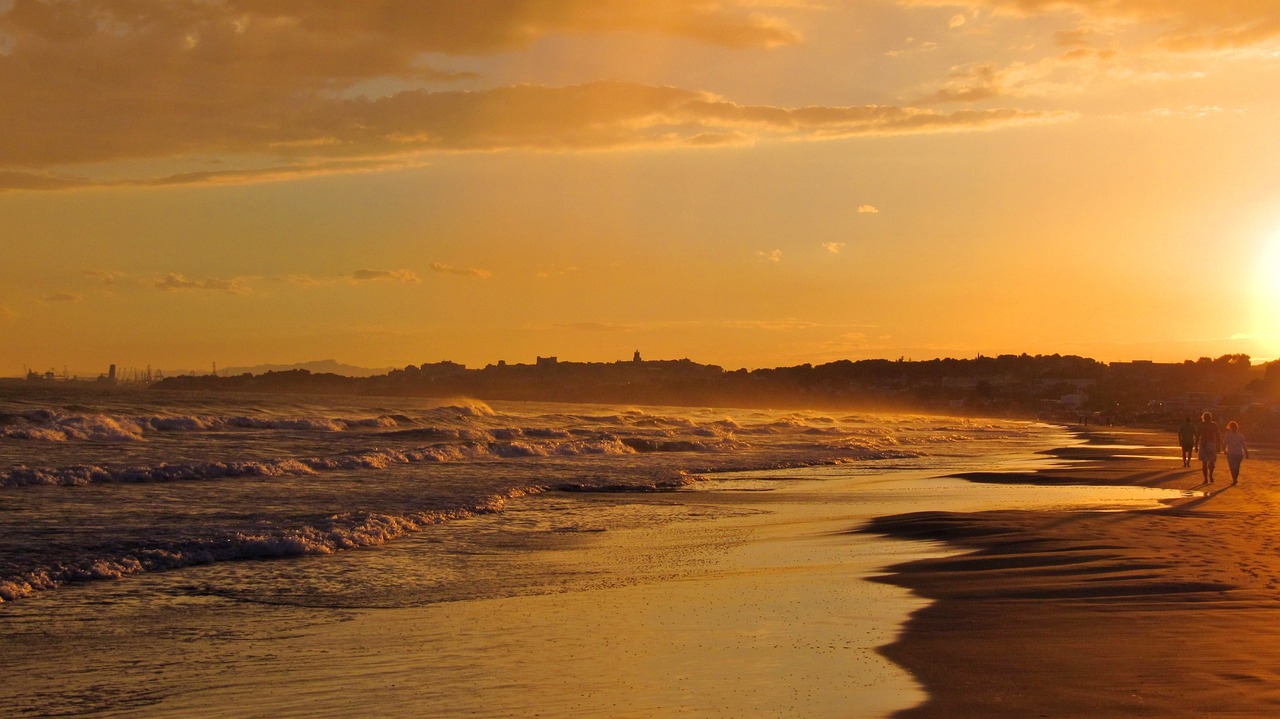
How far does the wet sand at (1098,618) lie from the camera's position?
6602 mm

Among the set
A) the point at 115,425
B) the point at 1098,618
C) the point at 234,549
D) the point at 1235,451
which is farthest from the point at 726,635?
the point at 115,425

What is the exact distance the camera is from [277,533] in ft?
48.2

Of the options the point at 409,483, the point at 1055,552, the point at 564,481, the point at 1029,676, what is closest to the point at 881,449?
the point at 564,481

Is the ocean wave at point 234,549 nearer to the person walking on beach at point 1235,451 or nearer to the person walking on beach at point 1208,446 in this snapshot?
the person walking on beach at point 1235,451

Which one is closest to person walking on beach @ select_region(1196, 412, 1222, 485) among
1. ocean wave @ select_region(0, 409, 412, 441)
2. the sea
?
the sea

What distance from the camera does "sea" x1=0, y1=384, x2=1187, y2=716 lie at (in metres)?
8.52

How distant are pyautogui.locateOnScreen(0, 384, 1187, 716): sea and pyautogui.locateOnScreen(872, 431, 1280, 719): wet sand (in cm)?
220

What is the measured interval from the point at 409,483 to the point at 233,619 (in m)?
14.0

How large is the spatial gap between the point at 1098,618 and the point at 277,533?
1056 cm

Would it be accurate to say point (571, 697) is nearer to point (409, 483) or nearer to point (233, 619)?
point (233, 619)

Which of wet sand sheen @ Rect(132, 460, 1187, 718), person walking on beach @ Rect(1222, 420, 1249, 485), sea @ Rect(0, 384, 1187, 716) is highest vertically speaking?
person walking on beach @ Rect(1222, 420, 1249, 485)

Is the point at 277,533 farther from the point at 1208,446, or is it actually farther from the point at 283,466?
the point at 1208,446

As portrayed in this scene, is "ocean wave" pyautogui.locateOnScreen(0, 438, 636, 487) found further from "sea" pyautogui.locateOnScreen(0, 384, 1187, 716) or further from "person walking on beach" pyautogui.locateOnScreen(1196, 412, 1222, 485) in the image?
"person walking on beach" pyautogui.locateOnScreen(1196, 412, 1222, 485)

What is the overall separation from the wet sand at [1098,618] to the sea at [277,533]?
2196 mm
